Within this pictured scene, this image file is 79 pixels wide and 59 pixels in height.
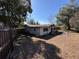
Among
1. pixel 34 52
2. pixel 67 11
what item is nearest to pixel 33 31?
pixel 67 11

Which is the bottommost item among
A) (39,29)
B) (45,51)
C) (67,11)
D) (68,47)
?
(68,47)

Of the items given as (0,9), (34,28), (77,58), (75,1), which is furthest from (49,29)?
(77,58)

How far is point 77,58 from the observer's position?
1146 cm

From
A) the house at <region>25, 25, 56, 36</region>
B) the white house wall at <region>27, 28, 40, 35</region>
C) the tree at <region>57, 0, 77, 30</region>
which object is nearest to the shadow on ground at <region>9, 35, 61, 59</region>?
the house at <region>25, 25, 56, 36</region>

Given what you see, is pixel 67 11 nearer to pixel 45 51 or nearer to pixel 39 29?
pixel 39 29

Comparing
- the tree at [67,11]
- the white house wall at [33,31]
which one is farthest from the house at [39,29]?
the tree at [67,11]

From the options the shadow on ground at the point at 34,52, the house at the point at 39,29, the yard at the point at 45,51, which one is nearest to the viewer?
the shadow on ground at the point at 34,52

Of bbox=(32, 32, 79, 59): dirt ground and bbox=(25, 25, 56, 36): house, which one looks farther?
bbox=(25, 25, 56, 36): house

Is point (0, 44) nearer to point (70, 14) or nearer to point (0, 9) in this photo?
point (0, 9)

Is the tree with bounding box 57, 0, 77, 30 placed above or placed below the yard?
above

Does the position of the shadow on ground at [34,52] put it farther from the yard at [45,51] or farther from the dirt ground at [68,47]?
the dirt ground at [68,47]

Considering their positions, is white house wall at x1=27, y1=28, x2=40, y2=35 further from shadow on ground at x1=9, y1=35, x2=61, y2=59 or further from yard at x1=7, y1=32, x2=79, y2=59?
shadow on ground at x1=9, y1=35, x2=61, y2=59

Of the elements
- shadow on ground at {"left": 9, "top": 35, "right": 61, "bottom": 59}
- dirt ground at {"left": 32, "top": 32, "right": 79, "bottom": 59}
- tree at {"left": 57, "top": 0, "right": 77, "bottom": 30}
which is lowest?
dirt ground at {"left": 32, "top": 32, "right": 79, "bottom": 59}

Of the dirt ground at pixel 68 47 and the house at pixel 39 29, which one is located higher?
the house at pixel 39 29
